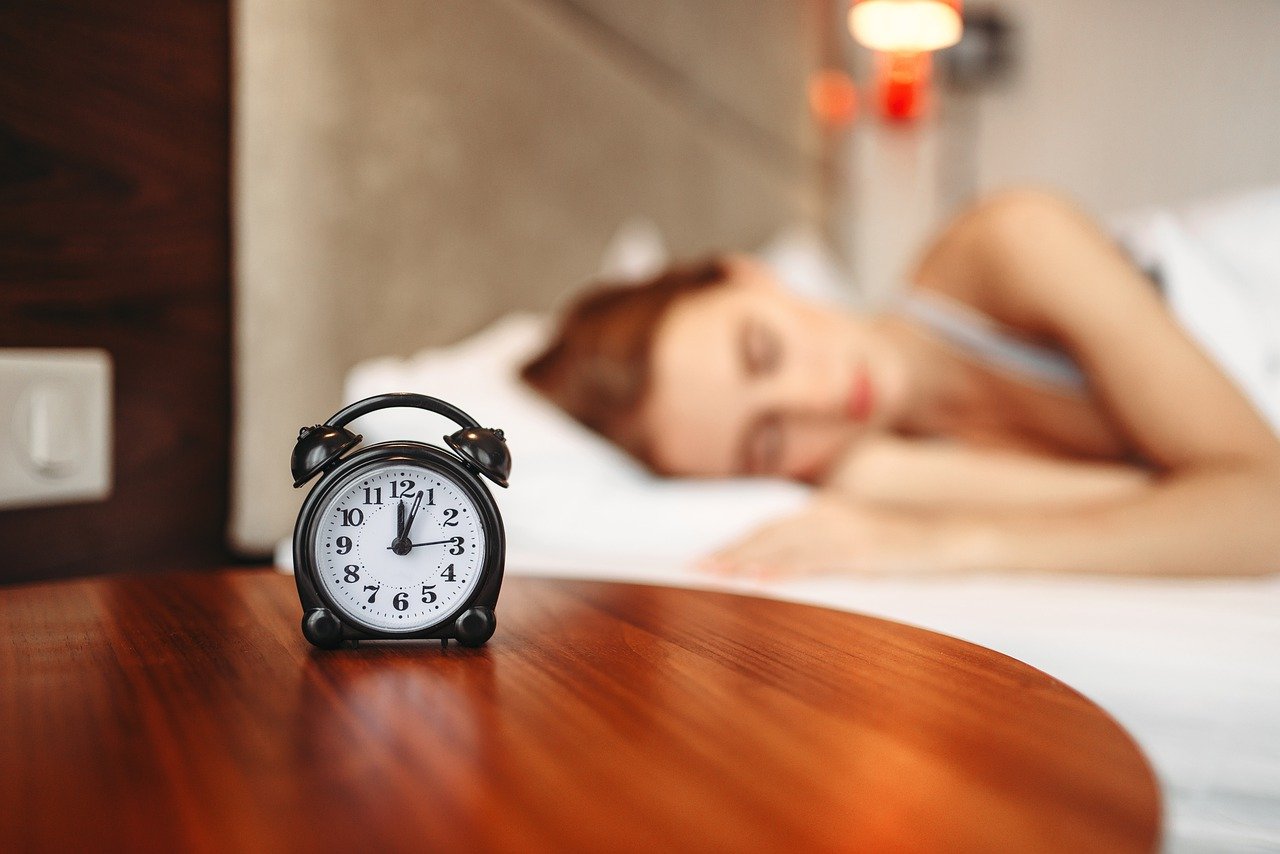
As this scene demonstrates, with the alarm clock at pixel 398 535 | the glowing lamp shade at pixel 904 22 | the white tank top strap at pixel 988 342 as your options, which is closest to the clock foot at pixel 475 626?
the alarm clock at pixel 398 535

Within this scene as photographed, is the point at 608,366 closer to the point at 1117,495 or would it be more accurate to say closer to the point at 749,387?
the point at 749,387

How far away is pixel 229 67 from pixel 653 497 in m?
0.64

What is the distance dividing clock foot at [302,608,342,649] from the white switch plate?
15.2 inches

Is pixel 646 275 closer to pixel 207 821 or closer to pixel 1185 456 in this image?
pixel 1185 456

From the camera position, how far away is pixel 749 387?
114 centimetres

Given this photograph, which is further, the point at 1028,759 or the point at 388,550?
the point at 388,550

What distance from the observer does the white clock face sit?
502mm

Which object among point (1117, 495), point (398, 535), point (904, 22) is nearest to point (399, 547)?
Result: point (398, 535)

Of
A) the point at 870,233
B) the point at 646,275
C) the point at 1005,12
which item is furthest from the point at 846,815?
the point at 1005,12

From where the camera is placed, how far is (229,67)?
897 mm

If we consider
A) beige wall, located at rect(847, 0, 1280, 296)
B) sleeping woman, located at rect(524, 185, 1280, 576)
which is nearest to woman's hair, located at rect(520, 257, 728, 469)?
sleeping woman, located at rect(524, 185, 1280, 576)

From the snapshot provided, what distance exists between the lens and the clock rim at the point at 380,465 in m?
0.50

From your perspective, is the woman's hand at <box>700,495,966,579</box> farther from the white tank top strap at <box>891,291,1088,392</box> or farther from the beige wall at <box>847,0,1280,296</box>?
the beige wall at <box>847,0,1280,296</box>

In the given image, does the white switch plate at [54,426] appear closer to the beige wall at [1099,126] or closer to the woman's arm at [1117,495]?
the woman's arm at [1117,495]
